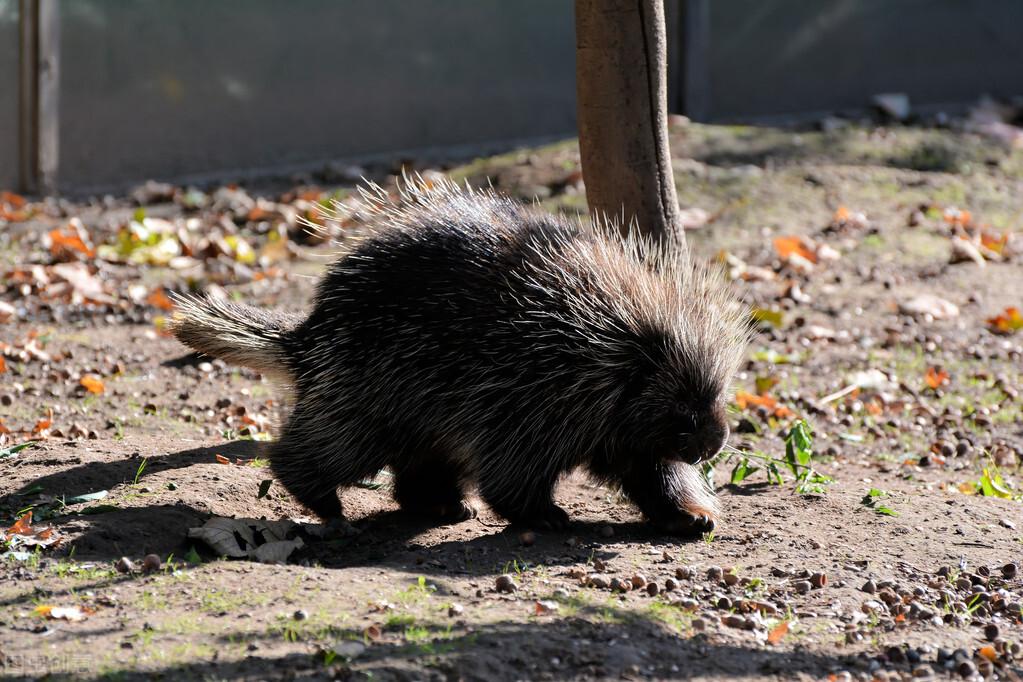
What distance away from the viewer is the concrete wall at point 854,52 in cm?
1479

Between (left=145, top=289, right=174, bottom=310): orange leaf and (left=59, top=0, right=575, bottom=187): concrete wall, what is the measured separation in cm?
342

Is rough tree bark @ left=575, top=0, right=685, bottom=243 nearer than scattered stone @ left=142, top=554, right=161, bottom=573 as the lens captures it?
No

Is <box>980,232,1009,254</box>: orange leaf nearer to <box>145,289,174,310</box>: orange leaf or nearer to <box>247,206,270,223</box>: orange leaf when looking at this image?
<box>247,206,270,223</box>: orange leaf

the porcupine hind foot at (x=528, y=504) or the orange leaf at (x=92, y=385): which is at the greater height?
the orange leaf at (x=92, y=385)

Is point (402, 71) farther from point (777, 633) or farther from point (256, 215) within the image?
point (777, 633)

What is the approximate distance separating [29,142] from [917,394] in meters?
8.51

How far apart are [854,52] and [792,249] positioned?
660cm

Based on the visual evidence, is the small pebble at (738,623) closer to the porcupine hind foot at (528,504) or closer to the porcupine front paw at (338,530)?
the porcupine hind foot at (528,504)

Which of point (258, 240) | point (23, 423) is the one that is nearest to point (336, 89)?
point (258, 240)

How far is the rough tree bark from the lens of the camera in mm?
5828

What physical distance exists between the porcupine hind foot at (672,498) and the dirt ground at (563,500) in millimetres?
125

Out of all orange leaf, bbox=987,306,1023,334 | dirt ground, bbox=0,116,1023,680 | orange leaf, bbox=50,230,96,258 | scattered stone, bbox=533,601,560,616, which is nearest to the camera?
dirt ground, bbox=0,116,1023,680

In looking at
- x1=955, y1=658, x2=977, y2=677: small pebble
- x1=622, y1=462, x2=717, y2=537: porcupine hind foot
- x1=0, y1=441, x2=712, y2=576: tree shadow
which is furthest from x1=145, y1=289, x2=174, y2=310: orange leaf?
x1=955, y1=658, x2=977, y2=677: small pebble

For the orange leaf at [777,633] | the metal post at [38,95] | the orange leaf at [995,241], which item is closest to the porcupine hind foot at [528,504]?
the orange leaf at [777,633]
